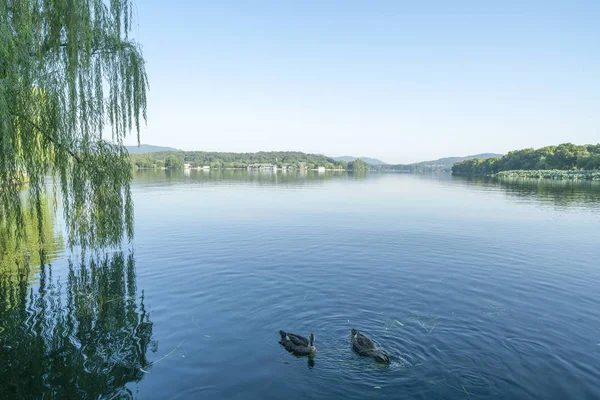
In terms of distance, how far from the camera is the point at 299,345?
36.1ft

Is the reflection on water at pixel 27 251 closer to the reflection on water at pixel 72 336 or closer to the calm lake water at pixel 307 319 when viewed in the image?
the calm lake water at pixel 307 319

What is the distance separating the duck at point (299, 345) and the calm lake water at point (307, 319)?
28 centimetres

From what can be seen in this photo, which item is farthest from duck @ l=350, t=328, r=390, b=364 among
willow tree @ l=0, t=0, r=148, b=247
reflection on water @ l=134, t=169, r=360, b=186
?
reflection on water @ l=134, t=169, r=360, b=186

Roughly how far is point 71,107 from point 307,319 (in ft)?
35.1

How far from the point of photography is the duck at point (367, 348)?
1046cm

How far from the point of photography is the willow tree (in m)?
11.1

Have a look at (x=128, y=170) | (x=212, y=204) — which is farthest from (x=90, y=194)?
(x=212, y=204)

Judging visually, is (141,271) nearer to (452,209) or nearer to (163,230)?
(163,230)

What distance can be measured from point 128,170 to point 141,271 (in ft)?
22.1

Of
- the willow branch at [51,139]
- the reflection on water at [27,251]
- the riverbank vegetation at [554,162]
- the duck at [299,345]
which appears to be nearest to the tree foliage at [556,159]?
the riverbank vegetation at [554,162]

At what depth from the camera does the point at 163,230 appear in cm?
3034

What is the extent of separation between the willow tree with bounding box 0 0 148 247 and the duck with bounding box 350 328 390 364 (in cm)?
967

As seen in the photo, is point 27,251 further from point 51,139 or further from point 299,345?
point 299,345

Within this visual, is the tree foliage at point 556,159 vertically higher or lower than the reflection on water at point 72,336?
higher
